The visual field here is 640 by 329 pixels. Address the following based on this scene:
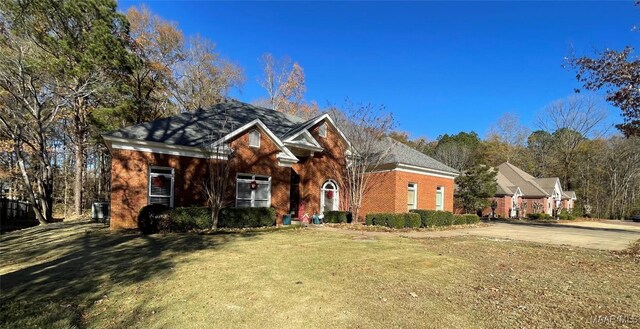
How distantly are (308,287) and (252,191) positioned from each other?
12048 millimetres

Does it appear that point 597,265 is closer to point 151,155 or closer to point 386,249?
point 386,249

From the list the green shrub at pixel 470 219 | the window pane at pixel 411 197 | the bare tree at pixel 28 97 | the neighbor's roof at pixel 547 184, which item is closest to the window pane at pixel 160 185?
the bare tree at pixel 28 97

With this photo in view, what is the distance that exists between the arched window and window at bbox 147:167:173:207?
892cm

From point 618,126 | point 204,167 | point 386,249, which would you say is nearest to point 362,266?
point 386,249

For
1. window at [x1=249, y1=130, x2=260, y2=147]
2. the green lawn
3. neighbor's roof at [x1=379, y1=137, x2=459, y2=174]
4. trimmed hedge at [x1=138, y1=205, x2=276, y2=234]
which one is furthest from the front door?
the green lawn

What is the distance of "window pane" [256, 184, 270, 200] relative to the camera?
17.8 metres

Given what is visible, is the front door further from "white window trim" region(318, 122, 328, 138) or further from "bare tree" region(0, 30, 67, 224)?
"bare tree" region(0, 30, 67, 224)

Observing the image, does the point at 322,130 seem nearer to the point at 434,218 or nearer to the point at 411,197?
the point at 411,197

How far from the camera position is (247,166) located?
17.3 metres

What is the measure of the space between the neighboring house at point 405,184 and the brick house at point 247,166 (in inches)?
2.6

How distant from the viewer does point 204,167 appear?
16.1 metres

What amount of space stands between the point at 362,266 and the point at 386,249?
2519 mm

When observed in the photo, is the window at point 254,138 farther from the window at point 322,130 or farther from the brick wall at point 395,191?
the brick wall at point 395,191

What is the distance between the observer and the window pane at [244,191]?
17250 millimetres
